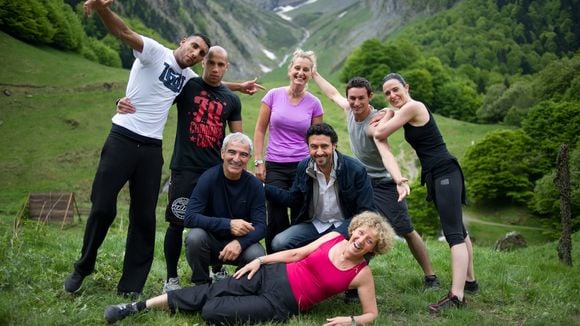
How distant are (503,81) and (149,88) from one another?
114829 millimetres

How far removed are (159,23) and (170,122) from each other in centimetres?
11261

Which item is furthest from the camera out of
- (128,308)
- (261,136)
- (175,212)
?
(261,136)

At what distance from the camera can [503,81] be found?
10881 centimetres

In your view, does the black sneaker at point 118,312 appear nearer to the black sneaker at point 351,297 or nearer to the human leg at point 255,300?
the human leg at point 255,300

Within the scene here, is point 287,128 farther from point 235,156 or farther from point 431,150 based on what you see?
point 431,150

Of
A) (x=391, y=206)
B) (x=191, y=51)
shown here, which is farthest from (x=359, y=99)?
(x=191, y=51)

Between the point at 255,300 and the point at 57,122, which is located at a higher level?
the point at 255,300

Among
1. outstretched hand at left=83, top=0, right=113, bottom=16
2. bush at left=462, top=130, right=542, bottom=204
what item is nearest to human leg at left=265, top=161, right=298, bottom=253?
outstretched hand at left=83, top=0, right=113, bottom=16

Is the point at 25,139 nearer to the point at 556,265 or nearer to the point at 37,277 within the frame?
the point at 37,277

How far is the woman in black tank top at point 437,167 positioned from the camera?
6207 millimetres

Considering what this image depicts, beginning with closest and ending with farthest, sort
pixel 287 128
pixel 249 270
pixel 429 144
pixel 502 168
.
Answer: pixel 249 270 < pixel 429 144 < pixel 287 128 < pixel 502 168

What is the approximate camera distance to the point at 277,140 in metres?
7.14

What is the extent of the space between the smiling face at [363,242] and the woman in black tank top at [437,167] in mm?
1331

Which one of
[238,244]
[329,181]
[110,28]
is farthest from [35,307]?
[329,181]
